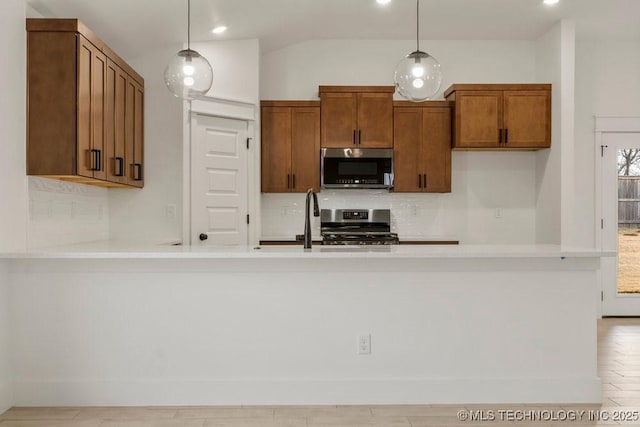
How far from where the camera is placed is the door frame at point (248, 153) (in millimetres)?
4836

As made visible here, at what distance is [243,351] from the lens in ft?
10.5

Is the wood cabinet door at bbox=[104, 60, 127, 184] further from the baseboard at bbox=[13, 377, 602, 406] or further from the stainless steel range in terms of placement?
the stainless steel range

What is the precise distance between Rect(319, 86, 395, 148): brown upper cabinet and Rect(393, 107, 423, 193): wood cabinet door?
0.26ft

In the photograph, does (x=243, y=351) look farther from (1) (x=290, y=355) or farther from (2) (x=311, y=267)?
(2) (x=311, y=267)

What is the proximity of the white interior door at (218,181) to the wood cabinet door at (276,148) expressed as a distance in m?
0.27

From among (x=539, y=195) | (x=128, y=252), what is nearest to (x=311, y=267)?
(x=128, y=252)

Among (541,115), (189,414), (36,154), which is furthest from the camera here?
(541,115)

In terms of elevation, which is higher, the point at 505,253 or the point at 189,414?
the point at 505,253

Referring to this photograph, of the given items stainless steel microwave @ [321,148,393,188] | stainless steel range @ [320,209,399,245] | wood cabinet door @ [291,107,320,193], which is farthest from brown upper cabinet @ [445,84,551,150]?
wood cabinet door @ [291,107,320,193]

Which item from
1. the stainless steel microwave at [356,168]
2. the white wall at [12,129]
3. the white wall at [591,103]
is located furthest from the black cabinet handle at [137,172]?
the white wall at [591,103]

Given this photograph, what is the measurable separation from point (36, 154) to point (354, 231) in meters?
3.26

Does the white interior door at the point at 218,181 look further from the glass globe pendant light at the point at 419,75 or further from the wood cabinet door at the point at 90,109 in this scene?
the glass globe pendant light at the point at 419,75

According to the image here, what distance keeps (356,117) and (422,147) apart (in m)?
0.74

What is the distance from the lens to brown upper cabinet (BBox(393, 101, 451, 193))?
18.3 feet
